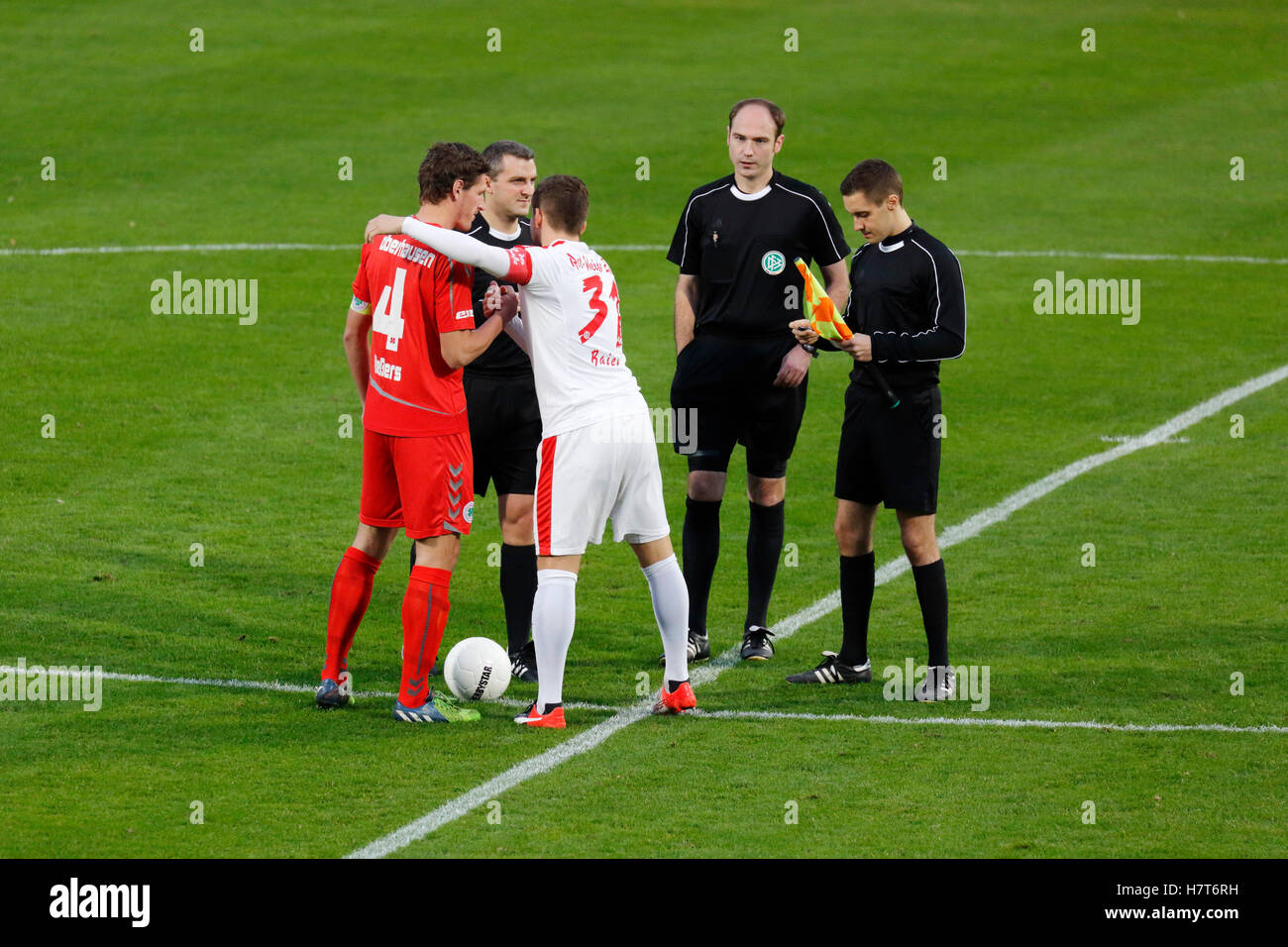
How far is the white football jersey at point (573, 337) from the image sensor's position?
712 centimetres

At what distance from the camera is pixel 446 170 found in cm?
716

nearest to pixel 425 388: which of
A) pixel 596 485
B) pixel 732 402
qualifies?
pixel 596 485

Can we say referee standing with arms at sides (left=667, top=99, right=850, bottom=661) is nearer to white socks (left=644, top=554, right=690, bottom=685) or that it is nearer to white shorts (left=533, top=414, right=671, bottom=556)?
white socks (left=644, top=554, right=690, bottom=685)

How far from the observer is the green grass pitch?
6.48m

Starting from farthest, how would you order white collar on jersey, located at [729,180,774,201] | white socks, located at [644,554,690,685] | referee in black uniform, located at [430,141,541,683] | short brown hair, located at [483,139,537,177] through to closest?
white collar on jersey, located at [729,180,774,201] → referee in black uniform, located at [430,141,541,683] → short brown hair, located at [483,139,537,177] → white socks, located at [644,554,690,685]

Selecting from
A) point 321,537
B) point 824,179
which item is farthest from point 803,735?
point 824,179

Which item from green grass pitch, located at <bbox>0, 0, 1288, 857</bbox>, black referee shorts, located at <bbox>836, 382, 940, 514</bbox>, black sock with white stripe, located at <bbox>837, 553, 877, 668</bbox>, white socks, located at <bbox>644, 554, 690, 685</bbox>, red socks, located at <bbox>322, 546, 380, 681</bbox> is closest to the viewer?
green grass pitch, located at <bbox>0, 0, 1288, 857</bbox>

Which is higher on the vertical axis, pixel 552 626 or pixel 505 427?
pixel 505 427

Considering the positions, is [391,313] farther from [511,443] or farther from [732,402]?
[732,402]

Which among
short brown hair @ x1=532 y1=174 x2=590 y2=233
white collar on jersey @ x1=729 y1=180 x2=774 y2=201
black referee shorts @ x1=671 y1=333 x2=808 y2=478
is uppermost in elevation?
white collar on jersey @ x1=729 y1=180 x2=774 y2=201

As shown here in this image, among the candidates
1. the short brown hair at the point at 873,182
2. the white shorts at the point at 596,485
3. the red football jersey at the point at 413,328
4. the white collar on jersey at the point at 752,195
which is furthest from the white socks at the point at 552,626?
the white collar on jersey at the point at 752,195

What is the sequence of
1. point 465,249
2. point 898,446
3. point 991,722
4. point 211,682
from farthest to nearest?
point 211,682, point 898,446, point 991,722, point 465,249

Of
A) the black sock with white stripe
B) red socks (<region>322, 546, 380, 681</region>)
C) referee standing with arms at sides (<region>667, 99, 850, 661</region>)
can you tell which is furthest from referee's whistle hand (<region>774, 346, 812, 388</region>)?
red socks (<region>322, 546, 380, 681</region>)

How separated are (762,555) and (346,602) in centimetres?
229
